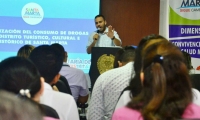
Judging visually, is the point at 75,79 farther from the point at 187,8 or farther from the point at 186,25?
the point at 187,8

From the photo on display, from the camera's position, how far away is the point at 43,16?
726 centimetres

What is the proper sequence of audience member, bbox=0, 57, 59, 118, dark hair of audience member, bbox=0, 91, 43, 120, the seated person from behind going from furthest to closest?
the seated person from behind < audience member, bbox=0, 57, 59, 118 < dark hair of audience member, bbox=0, 91, 43, 120

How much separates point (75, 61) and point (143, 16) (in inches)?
67.2

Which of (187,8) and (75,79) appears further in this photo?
(187,8)

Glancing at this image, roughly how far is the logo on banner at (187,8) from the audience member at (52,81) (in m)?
4.45

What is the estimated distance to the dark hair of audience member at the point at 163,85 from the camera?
1.70 metres

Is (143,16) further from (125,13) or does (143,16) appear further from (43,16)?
(43,16)

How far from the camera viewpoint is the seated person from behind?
13.6 ft

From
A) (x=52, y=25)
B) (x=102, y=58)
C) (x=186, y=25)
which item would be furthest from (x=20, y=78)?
(x=52, y=25)

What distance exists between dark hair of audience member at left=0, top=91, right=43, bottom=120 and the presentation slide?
6.24 metres

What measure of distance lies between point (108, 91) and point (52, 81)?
548 mm

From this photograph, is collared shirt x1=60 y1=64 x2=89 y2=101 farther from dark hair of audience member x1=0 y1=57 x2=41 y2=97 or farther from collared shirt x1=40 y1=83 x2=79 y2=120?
dark hair of audience member x1=0 y1=57 x2=41 y2=97

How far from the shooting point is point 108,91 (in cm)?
281

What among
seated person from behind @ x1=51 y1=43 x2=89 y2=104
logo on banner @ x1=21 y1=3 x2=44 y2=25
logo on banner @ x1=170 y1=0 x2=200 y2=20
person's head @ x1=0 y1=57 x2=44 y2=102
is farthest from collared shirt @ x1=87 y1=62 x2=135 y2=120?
logo on banner @ x1=21 y1=3 x2=44 y2=25
